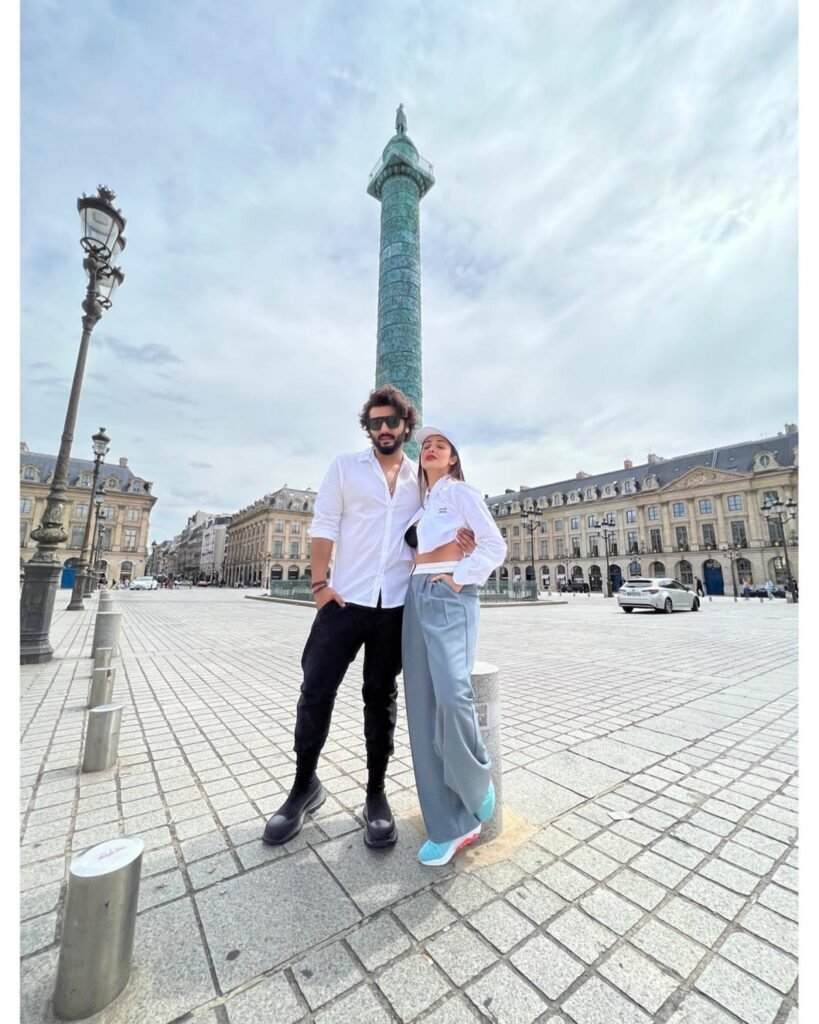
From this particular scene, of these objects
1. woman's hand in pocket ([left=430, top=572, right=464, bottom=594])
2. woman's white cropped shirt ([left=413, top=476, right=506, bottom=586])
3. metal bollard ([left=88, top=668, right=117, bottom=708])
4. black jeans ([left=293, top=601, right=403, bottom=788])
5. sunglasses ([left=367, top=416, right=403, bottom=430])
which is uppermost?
sunglasses ([left=367, top=416, right=403, bottom=430])

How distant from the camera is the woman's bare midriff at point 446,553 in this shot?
2.23m

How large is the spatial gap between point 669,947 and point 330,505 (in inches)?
91.1

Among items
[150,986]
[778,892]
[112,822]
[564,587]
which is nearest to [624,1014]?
[778,892]

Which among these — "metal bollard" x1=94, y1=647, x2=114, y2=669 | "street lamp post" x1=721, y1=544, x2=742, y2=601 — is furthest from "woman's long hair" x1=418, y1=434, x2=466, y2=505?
"street lamp post" x1=721, y1=544, x2=742, y2=601

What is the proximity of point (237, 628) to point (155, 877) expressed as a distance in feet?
37.3

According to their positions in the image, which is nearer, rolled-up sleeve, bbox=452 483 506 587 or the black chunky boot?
rolled-up sleeve, bbox=452 483 506 587

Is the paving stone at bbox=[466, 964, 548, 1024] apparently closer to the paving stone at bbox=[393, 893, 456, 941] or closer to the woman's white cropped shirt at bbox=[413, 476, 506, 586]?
the paving stone at bbox=[393, 893, 456, 941]

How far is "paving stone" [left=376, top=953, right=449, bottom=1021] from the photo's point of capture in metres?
1.42

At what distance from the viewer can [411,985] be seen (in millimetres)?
1493

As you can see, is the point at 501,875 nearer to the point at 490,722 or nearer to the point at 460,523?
the point at 490,722

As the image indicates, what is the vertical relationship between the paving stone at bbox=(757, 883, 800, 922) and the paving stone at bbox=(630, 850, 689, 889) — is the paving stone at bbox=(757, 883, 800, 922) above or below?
above

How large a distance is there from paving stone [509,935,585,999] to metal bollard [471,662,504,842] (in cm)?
68

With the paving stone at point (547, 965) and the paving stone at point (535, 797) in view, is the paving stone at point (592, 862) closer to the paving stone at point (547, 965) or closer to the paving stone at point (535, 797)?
the paving stone at point (535, 797)

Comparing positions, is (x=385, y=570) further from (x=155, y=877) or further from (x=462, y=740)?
(x=155, y=877)
